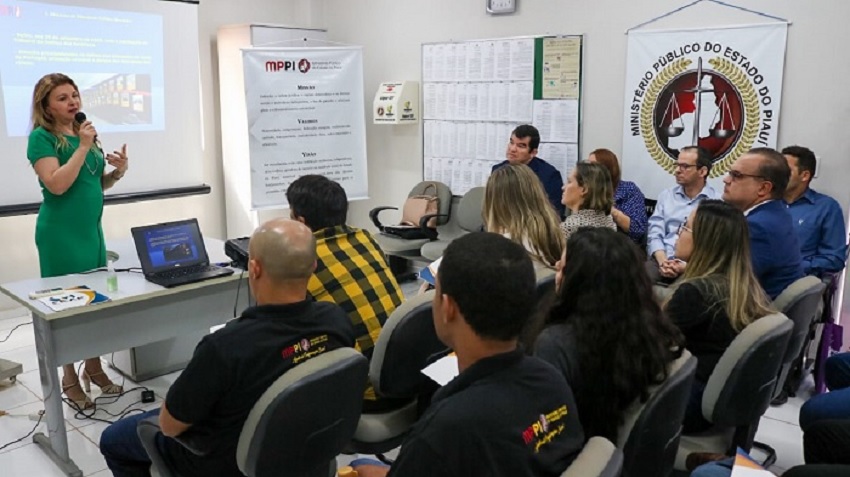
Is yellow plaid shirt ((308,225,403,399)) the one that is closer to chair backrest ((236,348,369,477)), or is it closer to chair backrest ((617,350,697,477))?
chair backrest ((236,348,369,477))

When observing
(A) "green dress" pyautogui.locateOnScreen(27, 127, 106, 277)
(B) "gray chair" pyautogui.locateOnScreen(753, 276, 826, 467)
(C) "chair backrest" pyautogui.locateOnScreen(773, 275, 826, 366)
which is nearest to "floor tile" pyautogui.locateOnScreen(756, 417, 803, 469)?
(B) "gray chair" pyautogui.locateOnScreen(753, 276, 826, 467)

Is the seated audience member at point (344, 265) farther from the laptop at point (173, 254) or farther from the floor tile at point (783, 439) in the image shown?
the floor tile at point (783, 439)

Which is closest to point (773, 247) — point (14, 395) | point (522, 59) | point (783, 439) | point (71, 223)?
point (783, 439)

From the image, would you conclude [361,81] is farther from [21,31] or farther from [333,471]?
[333,471]

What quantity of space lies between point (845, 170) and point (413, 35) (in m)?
3.48

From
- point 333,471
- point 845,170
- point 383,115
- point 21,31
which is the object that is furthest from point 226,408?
point 383,115

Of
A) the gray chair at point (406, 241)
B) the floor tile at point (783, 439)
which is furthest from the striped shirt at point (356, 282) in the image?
the gray chair at point (406, 241)

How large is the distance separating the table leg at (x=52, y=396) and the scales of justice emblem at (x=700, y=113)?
12.1ft

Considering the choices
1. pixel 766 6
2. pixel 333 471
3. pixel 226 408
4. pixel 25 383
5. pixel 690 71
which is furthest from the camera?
pixel 690 71

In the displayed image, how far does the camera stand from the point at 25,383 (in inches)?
151

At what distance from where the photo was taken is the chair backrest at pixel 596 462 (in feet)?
3.93

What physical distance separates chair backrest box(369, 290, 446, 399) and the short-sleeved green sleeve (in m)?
1.94

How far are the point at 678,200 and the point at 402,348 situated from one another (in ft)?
8.65

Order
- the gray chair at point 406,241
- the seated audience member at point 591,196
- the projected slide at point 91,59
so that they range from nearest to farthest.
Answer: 1. the seated audience member at point 591,196
2. the projected slide at point 91,59
3. the gray chair at point 406,241
